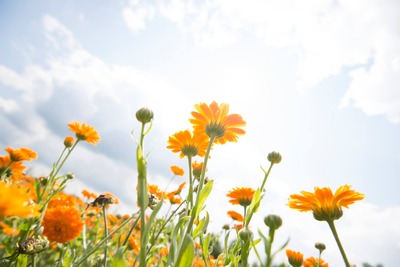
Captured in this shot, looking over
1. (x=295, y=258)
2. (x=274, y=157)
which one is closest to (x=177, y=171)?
(x=295, y=258)

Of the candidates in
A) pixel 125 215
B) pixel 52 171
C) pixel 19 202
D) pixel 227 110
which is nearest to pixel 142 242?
pixel 19 202

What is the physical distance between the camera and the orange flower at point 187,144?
5.39 feet

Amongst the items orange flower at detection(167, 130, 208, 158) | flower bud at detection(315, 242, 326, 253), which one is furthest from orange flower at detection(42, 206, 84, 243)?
flower bud at detection(315, 242, 326, 253)

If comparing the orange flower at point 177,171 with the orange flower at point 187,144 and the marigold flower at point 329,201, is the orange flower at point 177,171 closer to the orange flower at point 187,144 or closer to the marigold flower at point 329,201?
the orange flower at point 187,144

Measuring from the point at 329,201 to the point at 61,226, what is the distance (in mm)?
1445

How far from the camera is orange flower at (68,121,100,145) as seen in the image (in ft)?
9.24

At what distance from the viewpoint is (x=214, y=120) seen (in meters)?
1.47

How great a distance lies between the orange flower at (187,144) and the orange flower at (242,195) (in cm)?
92

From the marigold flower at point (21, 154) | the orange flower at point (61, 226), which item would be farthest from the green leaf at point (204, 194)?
the marigold flower at point (21, 154)

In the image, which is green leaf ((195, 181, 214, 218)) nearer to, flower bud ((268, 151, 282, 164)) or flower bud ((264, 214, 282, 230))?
flower bud ((264, 214, 282, 230))

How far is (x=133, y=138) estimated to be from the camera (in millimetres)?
1071

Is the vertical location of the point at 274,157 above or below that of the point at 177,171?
below

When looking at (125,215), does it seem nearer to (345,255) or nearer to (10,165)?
(10,165)

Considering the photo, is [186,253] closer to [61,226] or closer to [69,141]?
[61,226]
